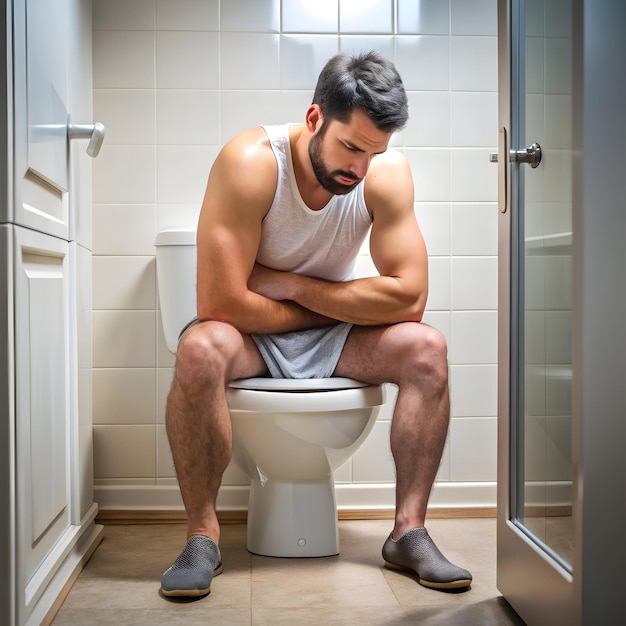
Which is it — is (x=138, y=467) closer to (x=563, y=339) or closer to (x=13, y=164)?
(x=13, y=164)

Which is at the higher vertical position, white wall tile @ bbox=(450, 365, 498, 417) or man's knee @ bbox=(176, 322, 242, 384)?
man's knee @ bbox=(176, 322, 242, 384)

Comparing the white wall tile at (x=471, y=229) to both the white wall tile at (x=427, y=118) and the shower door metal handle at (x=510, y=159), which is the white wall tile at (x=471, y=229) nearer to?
the white wall tile at (x=427, y=118)

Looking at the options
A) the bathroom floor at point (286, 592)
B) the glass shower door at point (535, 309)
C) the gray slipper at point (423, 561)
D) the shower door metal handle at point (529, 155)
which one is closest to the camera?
the glass shower door at point (535, 309)

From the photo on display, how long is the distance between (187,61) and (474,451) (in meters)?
1.38

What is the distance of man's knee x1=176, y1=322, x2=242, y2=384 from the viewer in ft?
5.41

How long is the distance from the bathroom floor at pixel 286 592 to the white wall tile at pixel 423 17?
4.58ft

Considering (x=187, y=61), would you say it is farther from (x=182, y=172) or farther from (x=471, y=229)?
(x=471, y=229)

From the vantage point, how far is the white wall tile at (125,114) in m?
2.27

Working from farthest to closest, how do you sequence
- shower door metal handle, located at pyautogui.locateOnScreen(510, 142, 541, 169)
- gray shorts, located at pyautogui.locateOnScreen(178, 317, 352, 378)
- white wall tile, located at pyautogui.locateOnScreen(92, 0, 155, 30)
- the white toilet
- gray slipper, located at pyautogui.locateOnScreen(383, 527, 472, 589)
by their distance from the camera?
1. white wall tile, located at pyautogui.locateOnScreen(92, 0, 155, 30)
2. gray shorts, located at pyautogui.locateOnScreen(178, 317, 352, 378)
3. the white toilet
4. gray slipper, located at pyautogui.locateOnScreen(383, 527, 472, 589)
5. shower door metal handle, located at pyautogui.locateOnScreen(510, 142, 541, 169)

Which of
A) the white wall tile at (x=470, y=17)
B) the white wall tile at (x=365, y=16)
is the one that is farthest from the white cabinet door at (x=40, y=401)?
the white wall tile at (x=470, y=17)

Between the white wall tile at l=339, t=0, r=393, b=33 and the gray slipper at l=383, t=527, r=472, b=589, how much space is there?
1.39 meters

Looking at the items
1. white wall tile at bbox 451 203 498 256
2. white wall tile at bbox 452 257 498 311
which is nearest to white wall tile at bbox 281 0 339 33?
white wall tile at bbox 451 203 498 256

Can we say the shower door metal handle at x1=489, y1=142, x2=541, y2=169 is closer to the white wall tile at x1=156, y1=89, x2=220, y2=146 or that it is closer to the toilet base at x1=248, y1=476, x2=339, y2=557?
the toilet base at x1=248, y1=476, x2=339, y2=557

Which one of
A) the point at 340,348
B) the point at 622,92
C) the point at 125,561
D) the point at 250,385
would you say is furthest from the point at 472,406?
the point at 622,92
